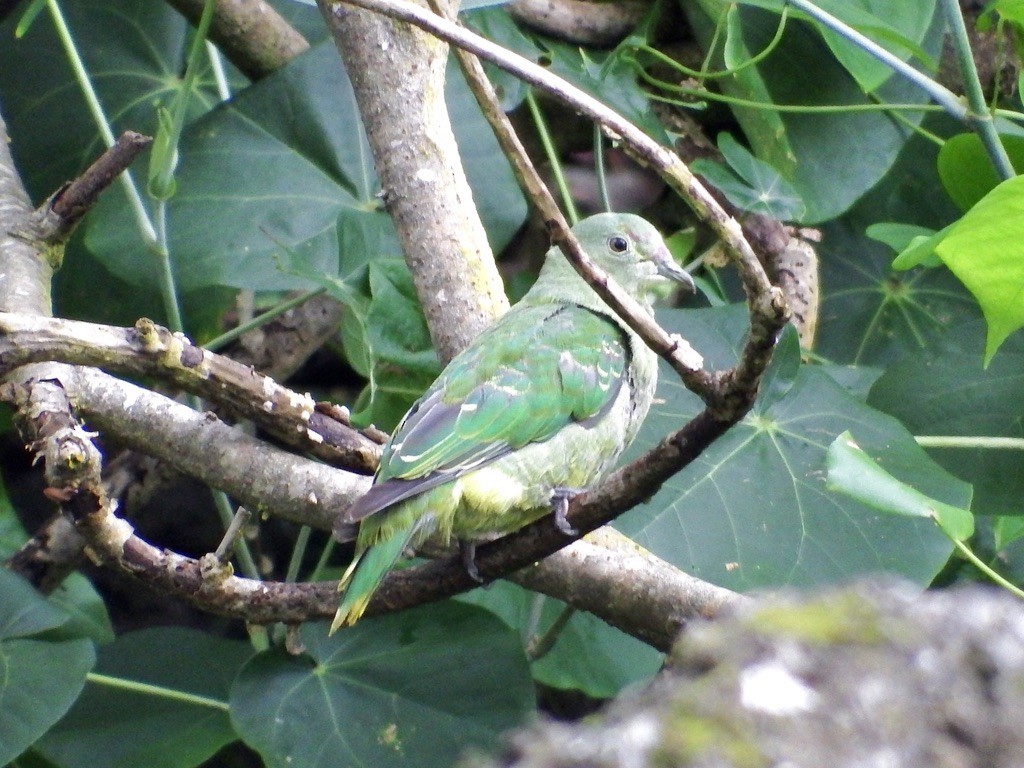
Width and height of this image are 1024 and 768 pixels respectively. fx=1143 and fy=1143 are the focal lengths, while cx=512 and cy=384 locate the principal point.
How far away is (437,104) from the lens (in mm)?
2145

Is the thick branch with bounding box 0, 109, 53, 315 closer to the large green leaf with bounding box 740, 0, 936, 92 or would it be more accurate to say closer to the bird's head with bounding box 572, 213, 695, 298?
the bird's head with bounding box 572, 213, 695, 298

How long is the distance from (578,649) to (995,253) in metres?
1.23

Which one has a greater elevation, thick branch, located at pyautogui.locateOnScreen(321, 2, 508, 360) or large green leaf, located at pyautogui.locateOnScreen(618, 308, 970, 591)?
thick branch, located at pyautogui.locateOnScreen(321, 2, 508, 360)

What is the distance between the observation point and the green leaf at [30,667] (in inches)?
75.9

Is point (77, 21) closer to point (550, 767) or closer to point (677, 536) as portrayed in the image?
point (677, 536)

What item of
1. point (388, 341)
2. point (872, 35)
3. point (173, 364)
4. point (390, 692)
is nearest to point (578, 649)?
point (390, 692)

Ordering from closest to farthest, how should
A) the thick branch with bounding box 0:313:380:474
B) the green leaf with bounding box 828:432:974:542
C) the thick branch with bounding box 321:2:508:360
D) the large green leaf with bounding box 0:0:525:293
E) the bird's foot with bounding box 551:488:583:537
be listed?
the green leaf with bounding box 828:432:974:542 → the bird's foot with bounding box 551:488:583:537 → the thick branch with bounding box 0:313:380:474 → the thick branch with bounding box 321:2:508:360 → the large green leaf with bounding box 0:0:525:293

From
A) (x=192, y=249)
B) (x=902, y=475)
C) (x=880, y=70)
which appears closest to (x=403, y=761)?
(x=902, y=475)

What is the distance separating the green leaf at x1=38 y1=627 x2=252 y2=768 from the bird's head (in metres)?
1.13

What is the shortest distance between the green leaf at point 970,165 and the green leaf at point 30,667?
6.00 feet

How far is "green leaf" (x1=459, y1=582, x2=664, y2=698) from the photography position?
2344 mm

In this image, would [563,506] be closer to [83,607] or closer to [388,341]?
[388,341]

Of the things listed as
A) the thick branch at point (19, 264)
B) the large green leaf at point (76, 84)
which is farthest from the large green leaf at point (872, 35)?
the large green leaf at point (76, 84)

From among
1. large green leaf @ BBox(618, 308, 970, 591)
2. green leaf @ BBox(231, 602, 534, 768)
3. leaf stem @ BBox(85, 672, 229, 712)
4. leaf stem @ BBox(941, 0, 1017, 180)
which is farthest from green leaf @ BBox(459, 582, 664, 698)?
leaf stem @ BBox(941, 0, 1017, 180)
